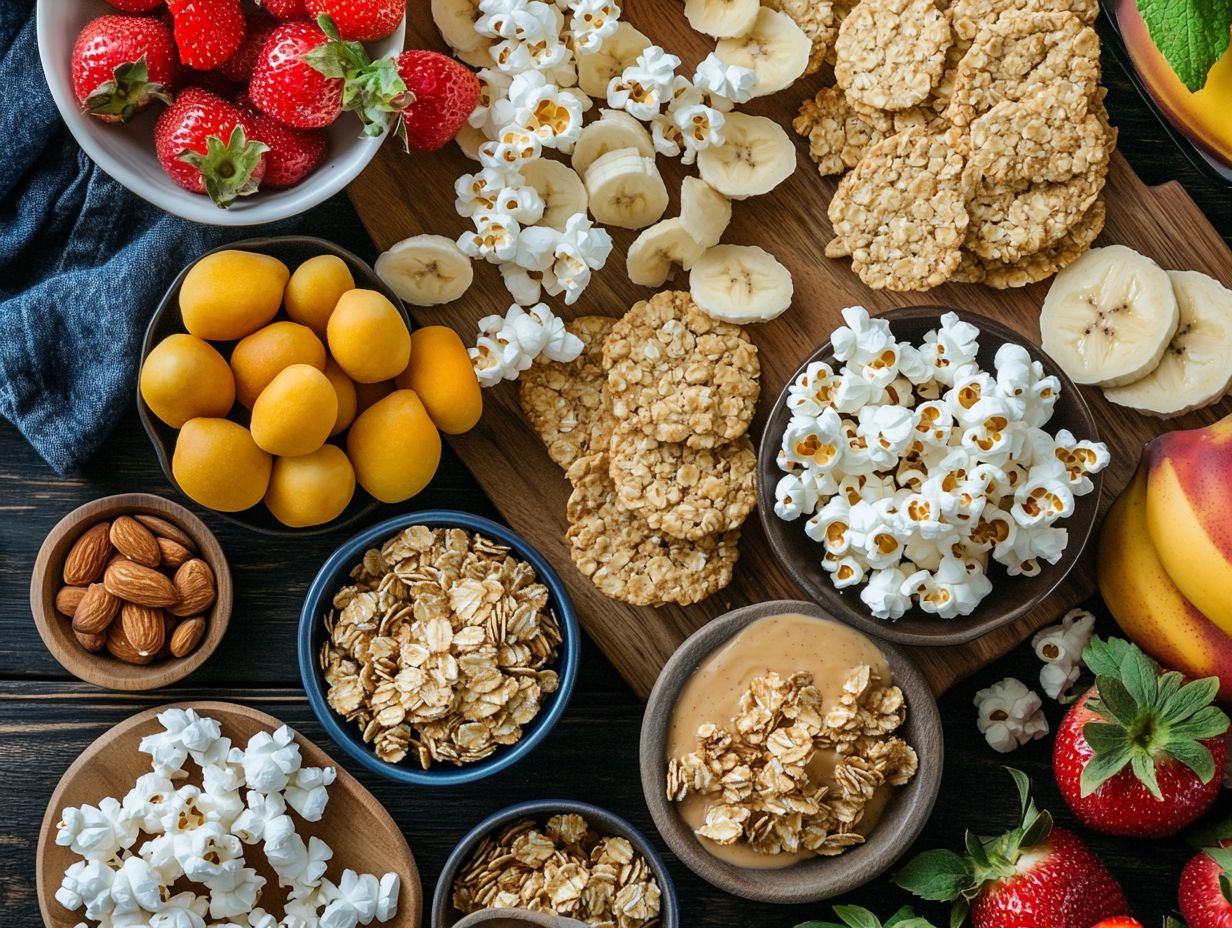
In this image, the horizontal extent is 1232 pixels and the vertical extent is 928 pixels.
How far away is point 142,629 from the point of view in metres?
1.48

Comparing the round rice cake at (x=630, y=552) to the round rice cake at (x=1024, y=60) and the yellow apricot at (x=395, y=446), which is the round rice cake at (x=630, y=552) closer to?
the yellow apricot at (x=395, y=446)

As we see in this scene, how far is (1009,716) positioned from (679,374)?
0.66m

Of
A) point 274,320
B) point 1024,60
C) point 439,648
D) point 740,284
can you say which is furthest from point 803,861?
point 1024,60

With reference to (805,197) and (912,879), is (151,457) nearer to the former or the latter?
(805,197)

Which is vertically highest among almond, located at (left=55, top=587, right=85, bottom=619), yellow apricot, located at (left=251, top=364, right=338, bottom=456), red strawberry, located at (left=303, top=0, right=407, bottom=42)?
red strawberry, located at (left=303, top=0, right=407, bottom=42)

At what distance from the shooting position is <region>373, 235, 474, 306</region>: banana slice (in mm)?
1521

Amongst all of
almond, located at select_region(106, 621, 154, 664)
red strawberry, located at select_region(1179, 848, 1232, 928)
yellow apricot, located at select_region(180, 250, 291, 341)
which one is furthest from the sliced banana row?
almond, located at select_region(106, 621, 154, 664)

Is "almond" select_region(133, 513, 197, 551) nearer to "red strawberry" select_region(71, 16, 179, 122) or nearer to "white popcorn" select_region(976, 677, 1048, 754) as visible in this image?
"red strawberry" select_region(71, 16, 179, 122)

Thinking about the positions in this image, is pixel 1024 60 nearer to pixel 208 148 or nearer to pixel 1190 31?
pixel 1190 31

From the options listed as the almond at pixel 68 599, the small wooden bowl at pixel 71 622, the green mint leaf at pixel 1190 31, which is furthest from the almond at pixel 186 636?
the green mint leaf at pixel 1190 31

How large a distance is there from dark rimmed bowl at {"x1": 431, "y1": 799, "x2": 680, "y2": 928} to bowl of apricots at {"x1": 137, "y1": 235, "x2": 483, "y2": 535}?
1.38 feet

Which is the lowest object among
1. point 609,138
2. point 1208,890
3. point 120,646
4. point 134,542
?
point 1208,890

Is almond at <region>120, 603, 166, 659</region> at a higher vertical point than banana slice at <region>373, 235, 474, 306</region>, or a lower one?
lower

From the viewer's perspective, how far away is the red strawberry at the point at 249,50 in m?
1.43
